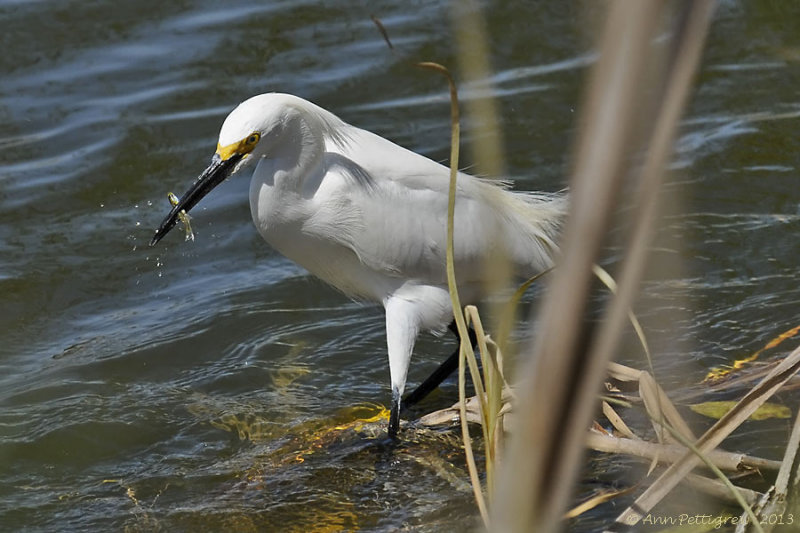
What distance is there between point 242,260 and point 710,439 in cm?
332

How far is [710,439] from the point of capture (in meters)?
2.50

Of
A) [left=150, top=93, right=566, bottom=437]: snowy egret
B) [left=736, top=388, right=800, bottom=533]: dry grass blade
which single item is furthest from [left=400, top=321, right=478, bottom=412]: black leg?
[left=736, top=388, right=800, bottom=533]: dry grass blade

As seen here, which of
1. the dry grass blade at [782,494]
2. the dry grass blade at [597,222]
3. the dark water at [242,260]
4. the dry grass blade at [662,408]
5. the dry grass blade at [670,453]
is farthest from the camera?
the dark water at [242,260]

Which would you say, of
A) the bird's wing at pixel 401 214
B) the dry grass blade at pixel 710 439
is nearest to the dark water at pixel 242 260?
the dry grass blade at pixel 710 439

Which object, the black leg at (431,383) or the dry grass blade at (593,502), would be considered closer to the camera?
the dry grass blade at (593,502)

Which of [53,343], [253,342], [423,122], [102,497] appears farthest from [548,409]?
[423,122]

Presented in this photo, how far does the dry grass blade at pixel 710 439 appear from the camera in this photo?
7.78ft

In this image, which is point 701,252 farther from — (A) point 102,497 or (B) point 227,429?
(A) point 102,497

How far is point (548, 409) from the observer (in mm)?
492

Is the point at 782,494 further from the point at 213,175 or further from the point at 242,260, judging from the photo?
the point at 242,260

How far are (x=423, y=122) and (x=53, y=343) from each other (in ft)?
9.82

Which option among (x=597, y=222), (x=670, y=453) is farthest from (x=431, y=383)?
(x=597, y=222)

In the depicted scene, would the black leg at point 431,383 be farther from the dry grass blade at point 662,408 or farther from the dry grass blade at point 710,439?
the dry grass blade at point 710,439

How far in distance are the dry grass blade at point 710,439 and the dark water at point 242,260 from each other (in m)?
0.22
